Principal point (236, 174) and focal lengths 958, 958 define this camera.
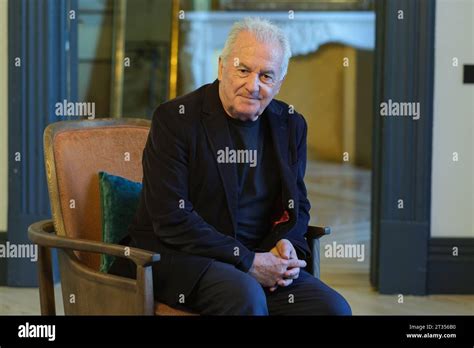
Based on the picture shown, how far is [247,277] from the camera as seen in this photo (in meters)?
2.59

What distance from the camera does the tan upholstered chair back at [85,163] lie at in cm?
296

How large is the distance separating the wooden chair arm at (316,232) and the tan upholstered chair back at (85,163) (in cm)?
61

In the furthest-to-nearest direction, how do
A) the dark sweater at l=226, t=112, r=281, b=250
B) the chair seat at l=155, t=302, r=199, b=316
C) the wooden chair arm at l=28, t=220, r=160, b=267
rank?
the dark sweater at l=226, t=112, r=281, b=250, the chair seat at l=155, t=302, r=199, b=316, the wooden chair arm at l=28, t=220, r=160, b=267

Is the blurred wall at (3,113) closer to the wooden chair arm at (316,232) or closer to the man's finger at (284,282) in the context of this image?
the wooden chair arm at (316,232)

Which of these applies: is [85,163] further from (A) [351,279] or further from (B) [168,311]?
(A) [351,279]

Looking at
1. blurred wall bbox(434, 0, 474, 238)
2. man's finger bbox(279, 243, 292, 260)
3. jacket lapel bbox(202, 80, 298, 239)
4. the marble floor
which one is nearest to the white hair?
jacket lapel bbox(202, 80, 298, 239)

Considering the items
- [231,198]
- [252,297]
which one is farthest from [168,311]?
[231,198]

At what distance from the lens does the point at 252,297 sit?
255 cm

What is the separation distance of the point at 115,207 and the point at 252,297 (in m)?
0.61

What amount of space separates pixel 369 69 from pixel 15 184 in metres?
5.53

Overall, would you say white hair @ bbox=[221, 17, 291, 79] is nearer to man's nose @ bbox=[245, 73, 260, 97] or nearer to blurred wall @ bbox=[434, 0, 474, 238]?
man's nose @ bbox=[245, 73, 260, 97]

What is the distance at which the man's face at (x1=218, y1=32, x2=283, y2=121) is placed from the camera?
2.67m

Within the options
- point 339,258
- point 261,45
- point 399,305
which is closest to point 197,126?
point 261,45

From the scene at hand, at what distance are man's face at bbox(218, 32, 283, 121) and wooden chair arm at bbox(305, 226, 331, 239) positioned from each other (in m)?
0.43
